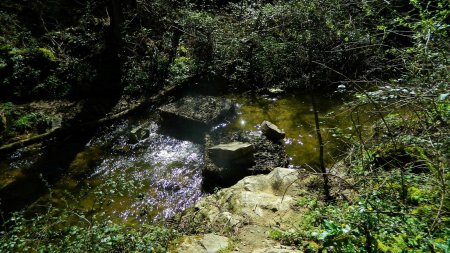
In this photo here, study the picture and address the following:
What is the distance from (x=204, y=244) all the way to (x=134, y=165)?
3503 mm

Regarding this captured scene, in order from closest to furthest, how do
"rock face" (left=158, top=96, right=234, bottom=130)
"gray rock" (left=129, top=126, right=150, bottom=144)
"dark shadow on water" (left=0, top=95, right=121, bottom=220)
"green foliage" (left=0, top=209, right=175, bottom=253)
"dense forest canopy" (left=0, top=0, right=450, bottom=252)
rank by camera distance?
"green foliage" (left=0, top=209, right=175, bottom=253) → "dark shadow on water" (left=0, top=95, right=121, bottom=220) → "gray rock" (left=129, top=126, right=150, bottom=144) → "rock face" (left=158, top=96, right=234, bottom=130) → "dense forest canopy" (left=0, top=0, right=450, bottom=252)

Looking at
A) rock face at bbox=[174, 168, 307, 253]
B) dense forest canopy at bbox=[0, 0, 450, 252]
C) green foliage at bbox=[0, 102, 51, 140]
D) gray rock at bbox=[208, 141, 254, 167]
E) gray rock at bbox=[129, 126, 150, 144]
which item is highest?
dense forest canopy at bbox=[0, 0, 450, 252]

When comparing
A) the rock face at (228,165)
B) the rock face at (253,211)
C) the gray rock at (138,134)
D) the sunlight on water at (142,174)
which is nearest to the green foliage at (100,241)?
the rock face at (253,211)

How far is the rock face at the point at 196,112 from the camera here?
8.20m

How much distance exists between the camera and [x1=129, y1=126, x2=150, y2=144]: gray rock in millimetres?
7859

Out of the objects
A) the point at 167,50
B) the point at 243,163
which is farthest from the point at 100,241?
the point at 167,50

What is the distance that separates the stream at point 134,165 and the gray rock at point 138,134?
11cm

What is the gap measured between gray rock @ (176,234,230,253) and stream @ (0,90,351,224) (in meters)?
1.68

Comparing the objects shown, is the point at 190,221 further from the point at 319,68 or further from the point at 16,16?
the point at 16,16

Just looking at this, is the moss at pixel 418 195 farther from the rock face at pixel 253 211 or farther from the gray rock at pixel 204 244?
the gray rock at pixel 204 244

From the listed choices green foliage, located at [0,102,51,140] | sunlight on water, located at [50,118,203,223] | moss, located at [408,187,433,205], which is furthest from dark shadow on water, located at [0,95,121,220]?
moss, located at [408,187,433,205]

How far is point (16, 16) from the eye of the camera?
10.9 metres

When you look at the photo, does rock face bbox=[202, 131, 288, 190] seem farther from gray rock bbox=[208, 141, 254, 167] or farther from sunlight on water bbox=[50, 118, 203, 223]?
sunlight on water bbox=[50, 118, 203, 223]

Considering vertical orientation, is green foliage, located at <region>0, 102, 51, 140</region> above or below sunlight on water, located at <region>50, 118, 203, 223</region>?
above
